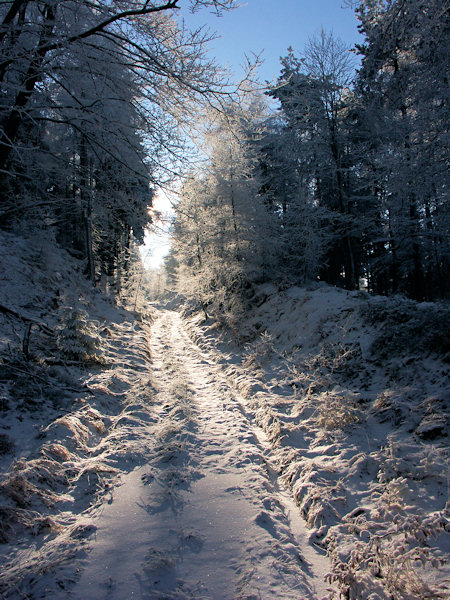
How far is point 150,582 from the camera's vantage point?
98.2 inches

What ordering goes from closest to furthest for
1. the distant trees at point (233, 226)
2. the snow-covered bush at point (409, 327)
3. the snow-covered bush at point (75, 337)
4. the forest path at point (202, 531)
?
the forest path at point (202, 531)
the snow-covered bush at point (409, 327)
the snow-covered bush at point (75, 337)
the distant trees at point (233, 226)

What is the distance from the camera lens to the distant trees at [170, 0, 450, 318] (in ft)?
21.8

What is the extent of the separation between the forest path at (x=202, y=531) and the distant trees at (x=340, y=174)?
4690 mm

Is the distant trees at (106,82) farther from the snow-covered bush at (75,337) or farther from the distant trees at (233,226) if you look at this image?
the distant trees at (233,226)

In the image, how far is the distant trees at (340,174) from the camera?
262 inches

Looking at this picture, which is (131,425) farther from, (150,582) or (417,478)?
(417,478)

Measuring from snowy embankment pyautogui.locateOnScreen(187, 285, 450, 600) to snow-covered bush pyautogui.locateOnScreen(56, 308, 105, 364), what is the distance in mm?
4064

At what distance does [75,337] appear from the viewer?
26.2 ft

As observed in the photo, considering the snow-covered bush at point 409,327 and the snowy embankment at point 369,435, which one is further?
the snow-covered bush at point 409,327

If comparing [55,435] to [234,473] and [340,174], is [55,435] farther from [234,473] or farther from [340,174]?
[340,174]

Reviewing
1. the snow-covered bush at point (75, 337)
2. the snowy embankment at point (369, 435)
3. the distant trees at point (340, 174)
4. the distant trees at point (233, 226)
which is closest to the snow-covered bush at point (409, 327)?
the snowy embankment at point (369, 435)

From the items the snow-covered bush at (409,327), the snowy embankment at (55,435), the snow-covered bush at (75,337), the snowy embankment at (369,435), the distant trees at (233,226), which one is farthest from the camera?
the distant trees at (233,226)

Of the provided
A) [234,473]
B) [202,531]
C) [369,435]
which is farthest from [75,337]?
[369,435]

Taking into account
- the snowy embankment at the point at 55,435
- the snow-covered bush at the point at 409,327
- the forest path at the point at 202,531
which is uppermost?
the snow-covered bush at the point at 409,327
